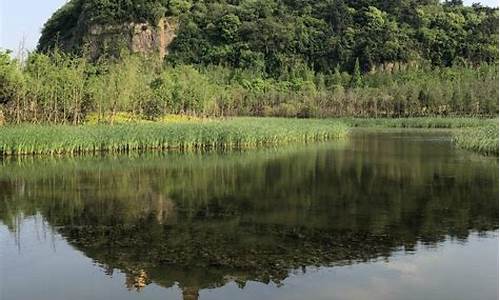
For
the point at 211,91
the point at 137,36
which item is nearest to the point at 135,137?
the point at 211,91

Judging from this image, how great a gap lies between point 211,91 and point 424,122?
20.7m

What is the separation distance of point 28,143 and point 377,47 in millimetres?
76116

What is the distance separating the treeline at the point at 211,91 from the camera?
105 ft

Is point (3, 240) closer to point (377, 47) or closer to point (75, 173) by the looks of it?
point (75, 173)

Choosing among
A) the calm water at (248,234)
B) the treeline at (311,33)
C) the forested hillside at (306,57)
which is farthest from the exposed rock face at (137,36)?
the calm water at (248,234)

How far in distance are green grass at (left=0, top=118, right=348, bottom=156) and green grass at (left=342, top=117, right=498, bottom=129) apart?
2153cm

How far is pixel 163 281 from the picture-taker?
8242mm

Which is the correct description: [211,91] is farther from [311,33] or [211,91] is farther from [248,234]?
[311,33]

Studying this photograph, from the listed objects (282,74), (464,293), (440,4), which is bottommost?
(464,293)

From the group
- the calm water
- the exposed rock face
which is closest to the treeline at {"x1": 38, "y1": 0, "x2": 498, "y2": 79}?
the exposed rock face

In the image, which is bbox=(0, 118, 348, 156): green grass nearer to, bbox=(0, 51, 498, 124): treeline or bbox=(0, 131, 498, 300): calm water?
bbox=(0, 51, 498, 124): treeline

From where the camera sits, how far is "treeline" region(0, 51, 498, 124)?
3209 centimetres

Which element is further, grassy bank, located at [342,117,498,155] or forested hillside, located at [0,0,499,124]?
forested hillside, located at [0,0,499,124]

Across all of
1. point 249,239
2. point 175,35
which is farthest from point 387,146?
point 175,35
